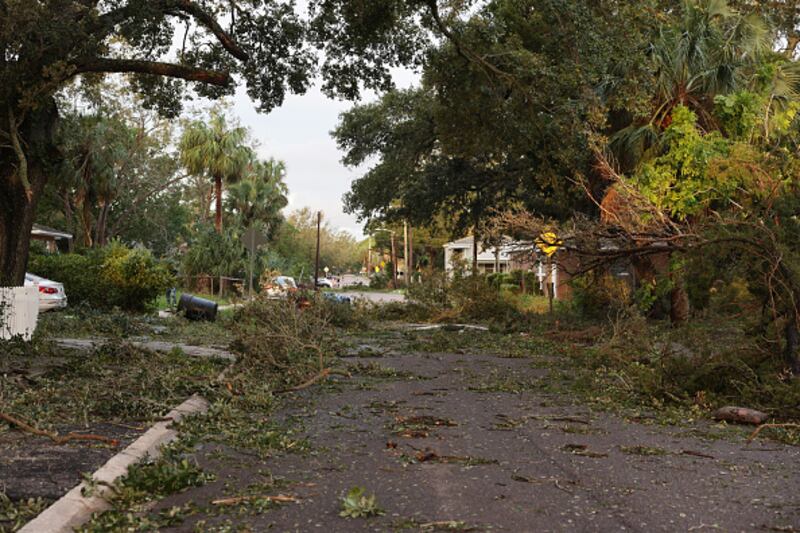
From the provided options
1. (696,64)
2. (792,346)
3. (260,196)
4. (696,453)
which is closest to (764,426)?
(696,453)

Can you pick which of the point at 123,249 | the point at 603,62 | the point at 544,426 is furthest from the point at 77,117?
the point at 544,426

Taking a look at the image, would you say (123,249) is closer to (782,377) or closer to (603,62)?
(603,62)

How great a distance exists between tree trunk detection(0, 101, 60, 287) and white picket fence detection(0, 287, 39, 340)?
2.18 ft

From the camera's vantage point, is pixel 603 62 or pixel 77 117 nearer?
pixel 603 62

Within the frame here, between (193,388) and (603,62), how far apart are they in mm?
8950

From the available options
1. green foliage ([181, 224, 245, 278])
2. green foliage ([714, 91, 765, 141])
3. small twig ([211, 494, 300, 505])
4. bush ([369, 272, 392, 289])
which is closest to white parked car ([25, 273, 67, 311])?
green foliage ([714, 91, 765, 141])

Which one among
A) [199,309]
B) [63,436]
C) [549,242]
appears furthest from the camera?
[199,309]

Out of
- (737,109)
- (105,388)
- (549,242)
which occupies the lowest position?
(105,388)

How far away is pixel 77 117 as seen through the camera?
138ft

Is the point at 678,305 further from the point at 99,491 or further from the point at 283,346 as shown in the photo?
the point at 99,491

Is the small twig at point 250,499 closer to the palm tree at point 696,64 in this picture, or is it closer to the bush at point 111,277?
the palm tree at point 696,64

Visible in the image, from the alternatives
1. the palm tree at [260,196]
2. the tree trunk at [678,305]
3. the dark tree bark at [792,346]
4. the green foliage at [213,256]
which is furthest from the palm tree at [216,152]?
the dark tree bark at [792,346]

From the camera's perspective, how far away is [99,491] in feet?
17.9

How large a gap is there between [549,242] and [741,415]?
6674 millimetres
